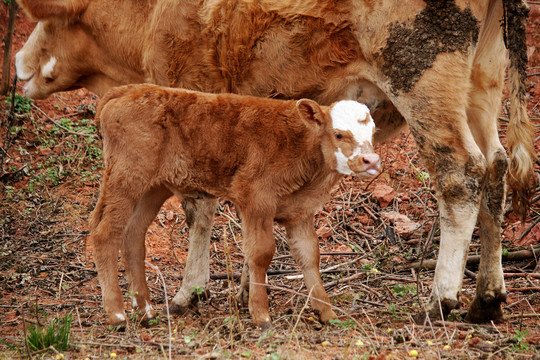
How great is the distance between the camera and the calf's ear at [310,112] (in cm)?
537

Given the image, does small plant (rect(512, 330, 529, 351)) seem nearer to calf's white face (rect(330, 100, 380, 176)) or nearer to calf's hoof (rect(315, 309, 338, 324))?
calf's hoof (rect(315, 309, 338, 324))

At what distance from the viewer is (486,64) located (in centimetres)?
628

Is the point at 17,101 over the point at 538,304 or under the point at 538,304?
over

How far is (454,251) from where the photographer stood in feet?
19.0

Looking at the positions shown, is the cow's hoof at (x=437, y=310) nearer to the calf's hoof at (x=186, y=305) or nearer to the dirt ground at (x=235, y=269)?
the dirt ground at (x=235, y=269)

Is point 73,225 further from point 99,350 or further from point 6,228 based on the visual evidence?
point 99,350

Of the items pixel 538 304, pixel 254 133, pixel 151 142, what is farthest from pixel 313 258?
pixel 538 304

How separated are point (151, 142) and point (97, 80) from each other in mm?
2682

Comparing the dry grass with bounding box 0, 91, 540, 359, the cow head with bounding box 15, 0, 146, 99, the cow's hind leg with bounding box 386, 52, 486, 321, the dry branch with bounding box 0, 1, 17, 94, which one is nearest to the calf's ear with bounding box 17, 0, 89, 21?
the cow head with bounding box 15, 0, 146, 99

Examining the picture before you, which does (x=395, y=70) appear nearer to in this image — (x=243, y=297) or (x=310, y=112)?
(x=310, y=112)

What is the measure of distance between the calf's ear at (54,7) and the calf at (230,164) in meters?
2.09

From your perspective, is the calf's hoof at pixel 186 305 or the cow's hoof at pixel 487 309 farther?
the calf's hoof at pixel 186 305

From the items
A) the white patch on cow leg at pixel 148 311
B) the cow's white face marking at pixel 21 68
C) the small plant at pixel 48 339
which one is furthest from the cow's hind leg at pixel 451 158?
the cow's white face marking at pixel 21 68

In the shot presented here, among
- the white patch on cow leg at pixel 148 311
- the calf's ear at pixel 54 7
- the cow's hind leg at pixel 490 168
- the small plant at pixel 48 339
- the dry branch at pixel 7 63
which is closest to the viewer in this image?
the small plant at pixel 48 339
